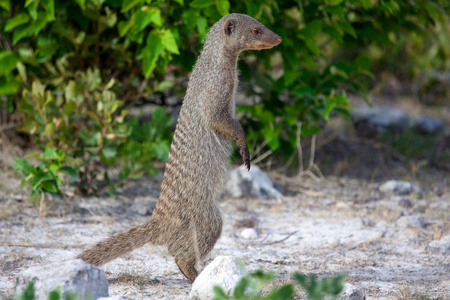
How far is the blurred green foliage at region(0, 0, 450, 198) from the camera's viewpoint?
400cm

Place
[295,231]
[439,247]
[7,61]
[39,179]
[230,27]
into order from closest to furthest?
[230,27], [439,247], [39,179], [295,231], [7,61]

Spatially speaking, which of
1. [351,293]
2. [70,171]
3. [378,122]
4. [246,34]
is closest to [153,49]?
[246,34]

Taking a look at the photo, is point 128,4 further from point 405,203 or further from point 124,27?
point 405,203

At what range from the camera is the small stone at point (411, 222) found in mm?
3887

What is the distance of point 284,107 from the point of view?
4.84m

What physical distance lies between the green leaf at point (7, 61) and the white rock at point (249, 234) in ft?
7.84

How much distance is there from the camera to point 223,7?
3729 mm

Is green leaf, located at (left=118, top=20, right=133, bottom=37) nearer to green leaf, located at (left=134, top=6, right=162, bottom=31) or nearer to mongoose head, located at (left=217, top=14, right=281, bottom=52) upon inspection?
green leaf, located at (left=134, top=6, right=162, bottom=31)

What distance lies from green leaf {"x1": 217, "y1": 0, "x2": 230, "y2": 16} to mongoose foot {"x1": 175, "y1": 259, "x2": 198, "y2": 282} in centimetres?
179

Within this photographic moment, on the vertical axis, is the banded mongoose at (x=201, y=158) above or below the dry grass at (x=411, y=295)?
above

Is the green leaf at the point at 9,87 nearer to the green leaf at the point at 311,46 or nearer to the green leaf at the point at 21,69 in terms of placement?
the green leaf at the point at 21,69

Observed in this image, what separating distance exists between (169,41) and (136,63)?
112cm

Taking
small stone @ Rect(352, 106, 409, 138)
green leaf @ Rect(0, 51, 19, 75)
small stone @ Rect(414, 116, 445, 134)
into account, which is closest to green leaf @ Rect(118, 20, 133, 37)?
green leaf @ Rect(0, 51, 19, 75)

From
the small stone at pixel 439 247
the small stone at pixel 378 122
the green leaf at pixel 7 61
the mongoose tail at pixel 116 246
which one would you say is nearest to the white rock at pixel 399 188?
the small stone at pixel 439 247
